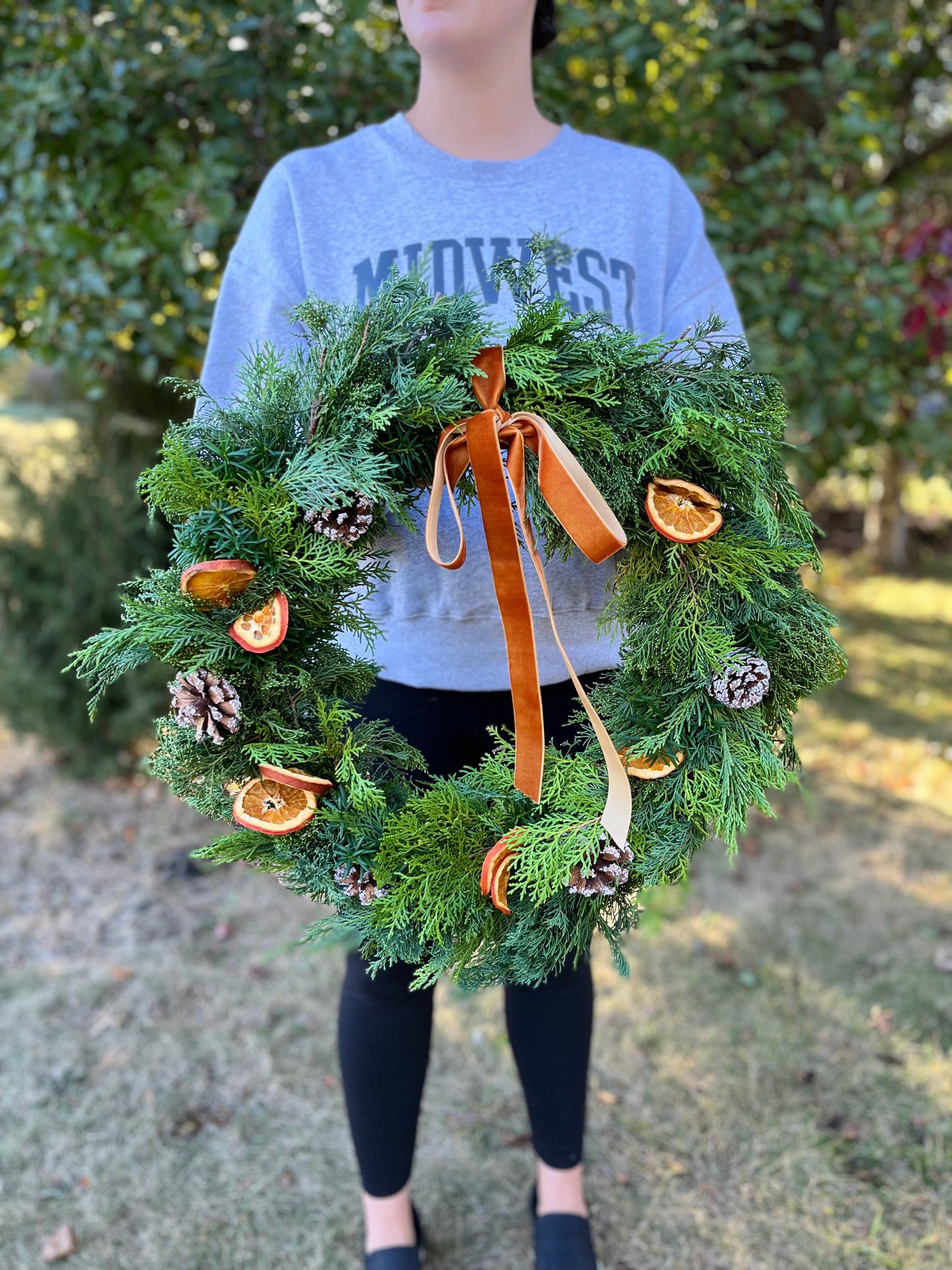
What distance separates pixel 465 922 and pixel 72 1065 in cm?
137

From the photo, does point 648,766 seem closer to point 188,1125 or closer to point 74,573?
point 188,1125

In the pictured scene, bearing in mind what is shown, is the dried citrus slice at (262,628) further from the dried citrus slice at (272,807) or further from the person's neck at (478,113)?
the person's neck at (478,113)

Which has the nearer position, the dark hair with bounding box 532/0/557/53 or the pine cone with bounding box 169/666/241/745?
the pine cone with bounding box 169/666/241/745

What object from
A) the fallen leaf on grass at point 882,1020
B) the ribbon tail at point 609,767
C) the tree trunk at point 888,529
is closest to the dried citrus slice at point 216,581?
the ribbon tail at point 609,767

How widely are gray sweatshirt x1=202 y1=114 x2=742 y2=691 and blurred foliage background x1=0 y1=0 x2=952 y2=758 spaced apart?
77cm

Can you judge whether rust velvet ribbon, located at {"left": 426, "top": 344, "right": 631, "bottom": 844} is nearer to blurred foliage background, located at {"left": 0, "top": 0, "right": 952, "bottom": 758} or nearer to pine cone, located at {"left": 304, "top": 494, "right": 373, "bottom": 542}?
pine cone, located at {"left": 304, "top": 494, "right": 373, "bottom": 542}

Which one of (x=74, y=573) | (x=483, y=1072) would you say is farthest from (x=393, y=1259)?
(x=74, y=573)

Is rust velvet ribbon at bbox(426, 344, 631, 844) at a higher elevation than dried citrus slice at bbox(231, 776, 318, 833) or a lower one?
higher

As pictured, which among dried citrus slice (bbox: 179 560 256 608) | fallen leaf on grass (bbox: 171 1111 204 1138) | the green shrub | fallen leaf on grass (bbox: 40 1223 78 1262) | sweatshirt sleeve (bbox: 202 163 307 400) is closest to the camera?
dried citrus slice (bbox: 179 560 256 608)

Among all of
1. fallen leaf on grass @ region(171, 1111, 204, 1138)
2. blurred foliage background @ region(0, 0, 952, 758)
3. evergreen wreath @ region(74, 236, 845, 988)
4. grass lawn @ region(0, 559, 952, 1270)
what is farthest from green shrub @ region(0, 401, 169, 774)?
evergreen wreath @ region(74, 236, 845, 988)

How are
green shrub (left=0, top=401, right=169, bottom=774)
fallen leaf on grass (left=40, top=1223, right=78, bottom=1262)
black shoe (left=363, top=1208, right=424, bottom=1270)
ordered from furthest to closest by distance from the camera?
green shrub (left=0, top=401, right=169, bottom=774)
fallen leaf on grass (left=40, top=1223, right=78, bottom=1262)
black shoe (left=363, top=1208, right=424, bottom=1270)

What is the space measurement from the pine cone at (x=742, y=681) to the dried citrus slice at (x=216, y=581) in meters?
0.54

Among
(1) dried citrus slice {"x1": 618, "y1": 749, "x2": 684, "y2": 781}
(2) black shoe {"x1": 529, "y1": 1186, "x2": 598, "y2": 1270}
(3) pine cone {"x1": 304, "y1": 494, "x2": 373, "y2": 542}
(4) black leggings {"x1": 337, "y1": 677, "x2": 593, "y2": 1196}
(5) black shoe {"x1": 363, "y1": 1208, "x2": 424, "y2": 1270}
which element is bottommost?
(2) black shoe {"x1": 529, "y1": 1186, "x2": 598, "y2": 1270}

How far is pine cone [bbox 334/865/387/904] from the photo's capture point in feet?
3.54
